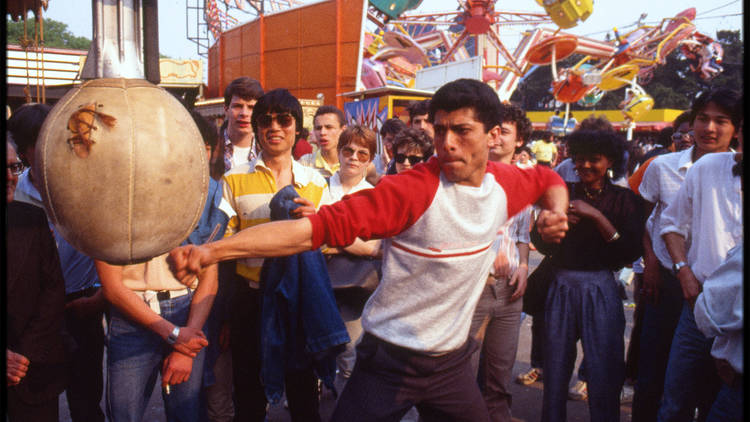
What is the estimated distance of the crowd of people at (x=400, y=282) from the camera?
6.58 feet

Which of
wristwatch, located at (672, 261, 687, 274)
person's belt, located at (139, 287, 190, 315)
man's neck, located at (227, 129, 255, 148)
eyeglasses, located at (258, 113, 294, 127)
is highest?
eyeglasses, located at (258, 113, 294, 127)

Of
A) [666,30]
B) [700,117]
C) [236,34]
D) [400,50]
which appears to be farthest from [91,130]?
[666,30]

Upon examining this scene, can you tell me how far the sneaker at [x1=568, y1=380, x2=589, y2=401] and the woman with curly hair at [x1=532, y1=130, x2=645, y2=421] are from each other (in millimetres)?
1179

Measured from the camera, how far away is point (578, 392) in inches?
162

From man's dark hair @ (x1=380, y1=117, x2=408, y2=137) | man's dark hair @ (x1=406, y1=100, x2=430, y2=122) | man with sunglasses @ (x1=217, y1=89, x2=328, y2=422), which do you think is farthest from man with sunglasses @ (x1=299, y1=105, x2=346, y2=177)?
man with sunglasses @ (x1=217, y1=89, x2=328, y2=422)

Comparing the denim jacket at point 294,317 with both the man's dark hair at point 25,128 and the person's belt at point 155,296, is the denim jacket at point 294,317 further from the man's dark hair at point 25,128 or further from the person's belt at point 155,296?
the man's dark hair at point 25,128

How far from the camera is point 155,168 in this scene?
119cm

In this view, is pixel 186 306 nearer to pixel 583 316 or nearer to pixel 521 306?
pixel 521 306

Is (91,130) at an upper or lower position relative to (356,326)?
upper

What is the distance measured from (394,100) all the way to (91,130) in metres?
10.7

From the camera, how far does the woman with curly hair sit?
298 cm

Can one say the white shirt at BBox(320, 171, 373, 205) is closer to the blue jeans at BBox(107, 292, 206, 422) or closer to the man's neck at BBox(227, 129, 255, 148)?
the man's neck at BBox(227, 129, 255, 148)

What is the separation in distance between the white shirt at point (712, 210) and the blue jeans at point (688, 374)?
29cm

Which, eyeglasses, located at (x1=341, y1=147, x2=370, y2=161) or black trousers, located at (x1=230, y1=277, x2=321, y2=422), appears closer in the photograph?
black trousers, located at (x1=230, y1=277, x2=321, y2=422)
